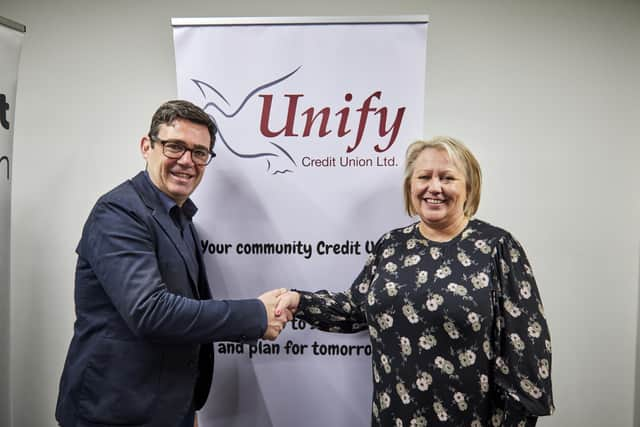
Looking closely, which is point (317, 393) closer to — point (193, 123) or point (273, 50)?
point (193, 123)

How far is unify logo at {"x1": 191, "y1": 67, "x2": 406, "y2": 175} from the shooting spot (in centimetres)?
180

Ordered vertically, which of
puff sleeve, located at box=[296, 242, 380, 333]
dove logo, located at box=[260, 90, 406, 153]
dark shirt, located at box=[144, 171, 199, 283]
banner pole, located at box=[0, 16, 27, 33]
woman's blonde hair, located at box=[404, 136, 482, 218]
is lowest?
puff sleeve, located at box=[296, 242, 380, 333]

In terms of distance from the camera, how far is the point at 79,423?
1440mm

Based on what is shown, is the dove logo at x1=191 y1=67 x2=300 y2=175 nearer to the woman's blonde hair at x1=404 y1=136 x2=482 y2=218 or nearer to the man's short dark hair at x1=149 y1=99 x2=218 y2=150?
the man's short dark hair at x1=149 y1=99 x2=218 y2=150

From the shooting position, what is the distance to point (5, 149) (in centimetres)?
183

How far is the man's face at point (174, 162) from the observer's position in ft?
5.03

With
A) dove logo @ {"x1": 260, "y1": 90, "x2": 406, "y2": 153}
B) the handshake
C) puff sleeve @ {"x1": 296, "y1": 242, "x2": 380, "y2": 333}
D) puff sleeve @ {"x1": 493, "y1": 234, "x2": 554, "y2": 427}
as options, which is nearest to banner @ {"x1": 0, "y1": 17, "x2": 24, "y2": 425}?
dove logo @ {"x1": 260, "y1": 90, "x2": 406, "y2": 153}

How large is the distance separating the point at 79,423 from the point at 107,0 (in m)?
2.01

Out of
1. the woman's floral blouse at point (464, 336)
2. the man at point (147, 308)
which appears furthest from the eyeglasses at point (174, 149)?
the woman's floral blouse at point (464, 336)

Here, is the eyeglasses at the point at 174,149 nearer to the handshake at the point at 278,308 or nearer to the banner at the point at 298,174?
the banner at the point at 298,174

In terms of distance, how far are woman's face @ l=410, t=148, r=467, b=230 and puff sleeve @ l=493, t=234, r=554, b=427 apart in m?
0.20

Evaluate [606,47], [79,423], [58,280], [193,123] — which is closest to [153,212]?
[193,123]

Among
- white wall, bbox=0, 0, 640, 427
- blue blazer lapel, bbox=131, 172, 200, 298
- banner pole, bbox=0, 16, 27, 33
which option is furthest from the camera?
white wall, bbox=0, 0, 640, 427

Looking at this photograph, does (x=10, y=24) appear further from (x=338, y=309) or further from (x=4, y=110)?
(x=338, y=309)
